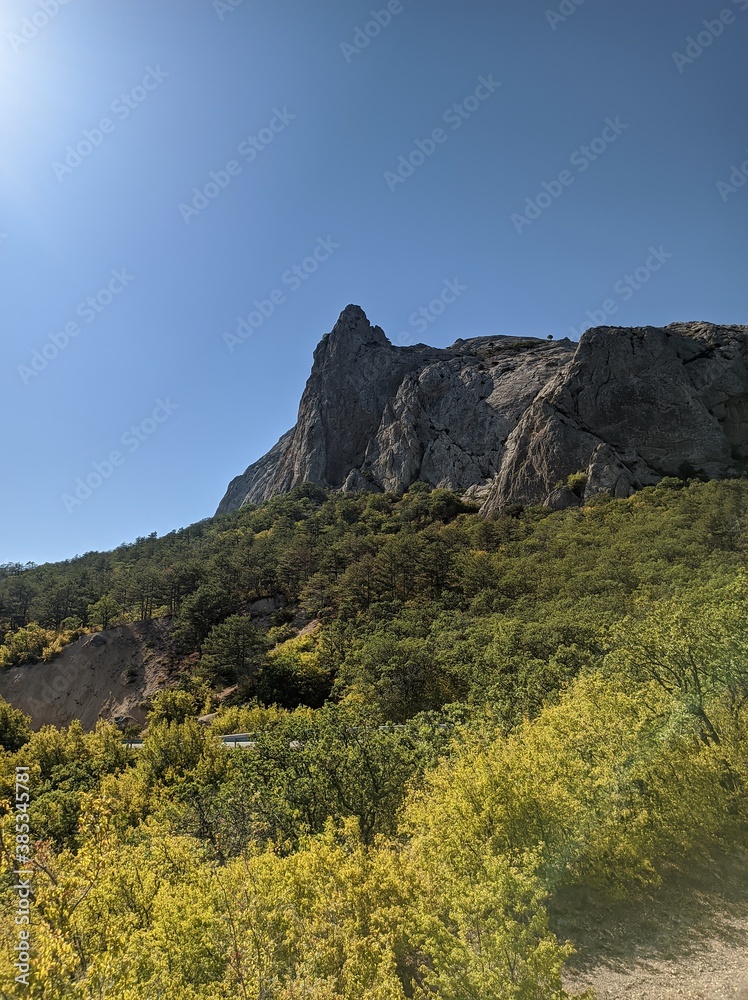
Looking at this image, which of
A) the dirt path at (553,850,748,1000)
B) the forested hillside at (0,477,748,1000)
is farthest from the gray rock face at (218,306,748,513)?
the dirt path at (553,850,748,1000)

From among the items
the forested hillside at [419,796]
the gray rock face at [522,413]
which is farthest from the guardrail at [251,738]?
the gray rock face at [522,413]

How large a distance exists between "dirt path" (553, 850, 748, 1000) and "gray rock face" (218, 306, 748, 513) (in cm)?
6394

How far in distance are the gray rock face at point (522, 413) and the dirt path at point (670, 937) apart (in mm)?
63936

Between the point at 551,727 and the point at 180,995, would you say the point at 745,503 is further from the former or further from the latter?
the point at 180,995

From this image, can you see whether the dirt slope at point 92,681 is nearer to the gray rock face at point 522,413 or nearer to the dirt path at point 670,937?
the dirt path at point 670,937

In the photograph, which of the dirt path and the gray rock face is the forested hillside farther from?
the gray rock face

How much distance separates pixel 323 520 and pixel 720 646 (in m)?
84.8

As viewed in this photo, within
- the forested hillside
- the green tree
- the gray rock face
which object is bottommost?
the forested hillside

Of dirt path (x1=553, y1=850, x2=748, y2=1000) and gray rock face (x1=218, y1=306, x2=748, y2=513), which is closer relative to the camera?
dirt path (x1=553, y1=850, x2=748, y2=1000)

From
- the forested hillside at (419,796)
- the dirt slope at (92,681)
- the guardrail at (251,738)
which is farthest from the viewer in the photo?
the dirt slope at (92,681)

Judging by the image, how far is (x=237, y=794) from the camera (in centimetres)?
2348

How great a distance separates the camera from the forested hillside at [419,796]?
36.7 ft

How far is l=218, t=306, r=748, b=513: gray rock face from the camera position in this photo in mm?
83375

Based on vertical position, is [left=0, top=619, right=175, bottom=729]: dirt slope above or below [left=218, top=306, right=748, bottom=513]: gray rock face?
below
